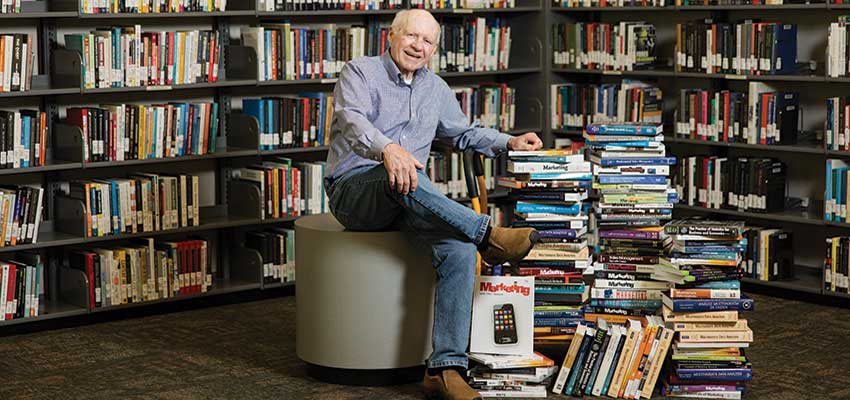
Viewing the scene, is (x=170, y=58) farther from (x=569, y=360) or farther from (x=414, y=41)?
(x=569, y=360)

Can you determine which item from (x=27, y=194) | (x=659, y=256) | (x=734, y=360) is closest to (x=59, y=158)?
(x=27, y=194)

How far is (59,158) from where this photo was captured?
530cm

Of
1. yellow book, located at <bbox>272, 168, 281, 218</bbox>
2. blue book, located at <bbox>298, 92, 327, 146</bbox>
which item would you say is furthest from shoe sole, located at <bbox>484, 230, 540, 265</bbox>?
blue book, located at <bbox>298, 92, 327, 146</bbox>

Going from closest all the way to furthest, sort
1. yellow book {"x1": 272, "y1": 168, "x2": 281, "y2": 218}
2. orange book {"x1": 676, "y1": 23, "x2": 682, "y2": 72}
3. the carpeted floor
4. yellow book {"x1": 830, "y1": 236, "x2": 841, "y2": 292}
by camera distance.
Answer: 1. the carpeted floor
2. yellow book {"x1": 830, "y1": 236, "x2": 841, "y2": 292}
3. yellow book {"x1": 272, "y1": 168, "x2": 281, "y2": 218}
4. orange book {"x1": 676, "y1": 23, "x2": 682, "y2": 72}

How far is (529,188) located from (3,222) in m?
2.28

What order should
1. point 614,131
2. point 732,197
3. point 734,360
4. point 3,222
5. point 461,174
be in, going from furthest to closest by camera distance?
1. point 461,174
2. point 732,197
3. point 3,222
4. point 614,131
5. point 734,360

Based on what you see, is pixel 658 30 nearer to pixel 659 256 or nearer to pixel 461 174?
pixel 461 174

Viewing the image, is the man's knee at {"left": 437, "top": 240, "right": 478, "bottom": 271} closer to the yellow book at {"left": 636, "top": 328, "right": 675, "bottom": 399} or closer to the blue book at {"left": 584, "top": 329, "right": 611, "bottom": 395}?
the blue book at {"left": 584, "top": 329, "right": 611, "bottom": 395}

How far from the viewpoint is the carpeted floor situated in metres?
4.20

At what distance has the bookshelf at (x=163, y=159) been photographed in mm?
5199

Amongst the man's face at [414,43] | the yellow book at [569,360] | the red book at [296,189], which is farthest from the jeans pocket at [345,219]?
the red book at [296,189]

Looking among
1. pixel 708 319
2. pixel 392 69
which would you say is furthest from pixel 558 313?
pixel 392 69

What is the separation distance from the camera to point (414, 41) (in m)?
4.22

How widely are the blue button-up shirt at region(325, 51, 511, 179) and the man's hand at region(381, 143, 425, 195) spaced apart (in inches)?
5.3
